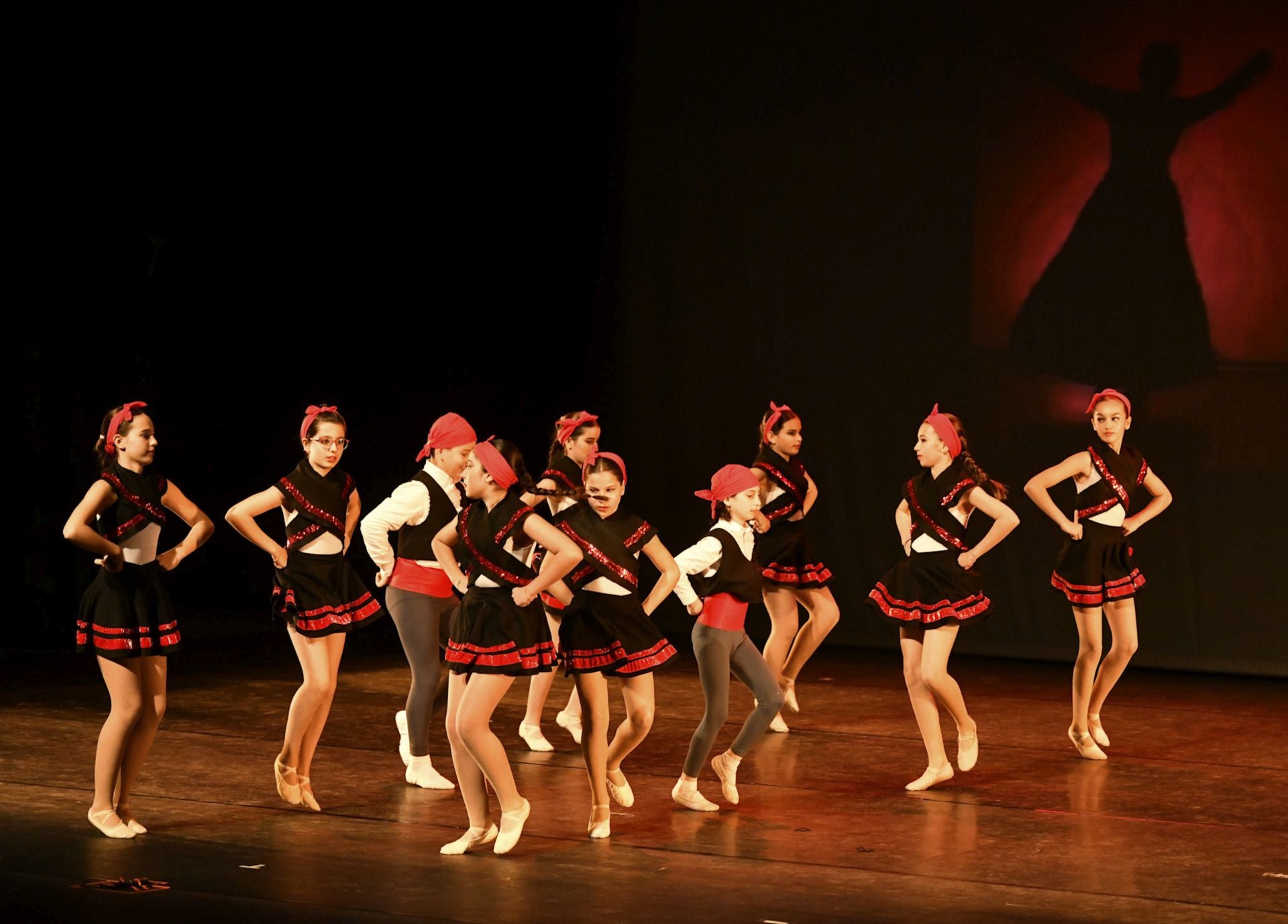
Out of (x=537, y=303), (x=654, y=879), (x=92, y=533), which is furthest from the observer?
(x=537, y=303)

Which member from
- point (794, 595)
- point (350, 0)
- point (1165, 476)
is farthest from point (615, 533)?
point (350, 0)

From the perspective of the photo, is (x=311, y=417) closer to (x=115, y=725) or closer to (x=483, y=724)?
(x=115, y=725)

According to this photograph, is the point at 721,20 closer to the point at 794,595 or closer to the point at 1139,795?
the point at 794,595

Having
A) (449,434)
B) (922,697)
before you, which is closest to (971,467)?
(922,697)

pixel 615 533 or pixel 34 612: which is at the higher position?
pixel 615 533

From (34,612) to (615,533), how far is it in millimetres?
5493

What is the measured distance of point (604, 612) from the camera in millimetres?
5191

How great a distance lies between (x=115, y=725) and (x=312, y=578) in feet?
2.51

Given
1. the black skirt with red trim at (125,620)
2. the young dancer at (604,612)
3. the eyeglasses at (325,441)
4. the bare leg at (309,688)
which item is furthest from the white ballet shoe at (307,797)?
the eyeglasses at (325,441)

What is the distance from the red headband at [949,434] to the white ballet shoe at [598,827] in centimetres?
187

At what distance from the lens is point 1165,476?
31.0 ft

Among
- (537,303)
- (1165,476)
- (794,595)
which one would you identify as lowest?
(794,595)

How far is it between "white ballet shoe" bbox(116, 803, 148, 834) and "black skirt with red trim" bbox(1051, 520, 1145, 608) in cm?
364

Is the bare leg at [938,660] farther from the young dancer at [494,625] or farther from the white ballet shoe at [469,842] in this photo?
the white ballet shoe at [469,842]
